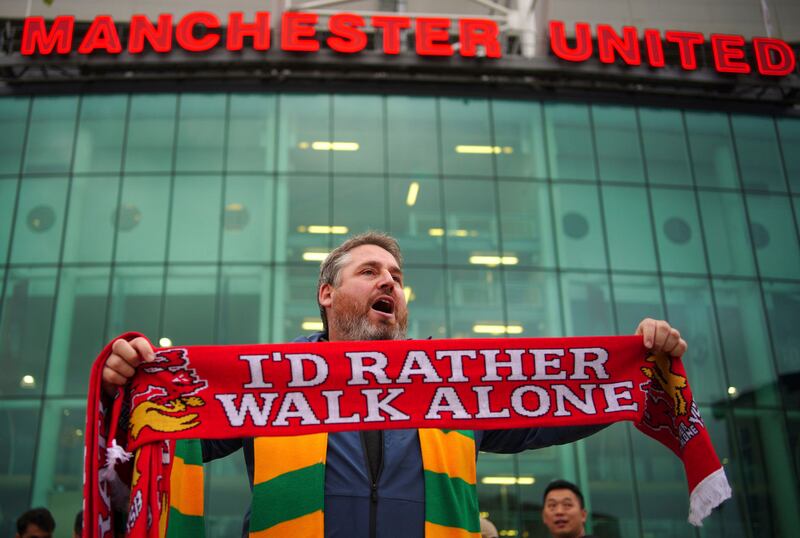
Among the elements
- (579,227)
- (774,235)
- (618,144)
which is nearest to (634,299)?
(579,227)

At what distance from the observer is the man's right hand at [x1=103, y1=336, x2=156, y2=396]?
9.46 ft

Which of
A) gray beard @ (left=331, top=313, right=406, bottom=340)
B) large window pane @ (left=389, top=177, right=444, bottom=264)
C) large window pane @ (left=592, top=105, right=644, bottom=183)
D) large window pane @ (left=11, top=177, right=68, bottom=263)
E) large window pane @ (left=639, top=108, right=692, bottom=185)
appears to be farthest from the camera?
large window pane @ (left=639, top=108, right=692, bottom=185)

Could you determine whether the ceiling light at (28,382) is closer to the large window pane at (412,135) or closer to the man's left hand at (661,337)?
the large window pane at (412,135)

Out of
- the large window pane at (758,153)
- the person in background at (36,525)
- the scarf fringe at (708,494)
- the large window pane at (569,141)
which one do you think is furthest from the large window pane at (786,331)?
the scarf fringe at (708,494)

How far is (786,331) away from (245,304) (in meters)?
11.7

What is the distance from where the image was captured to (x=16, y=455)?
14617mm

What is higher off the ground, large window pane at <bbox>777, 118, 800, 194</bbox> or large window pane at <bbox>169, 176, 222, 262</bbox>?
large window pane at <bbox>777, 118, 800, 194</bbox>

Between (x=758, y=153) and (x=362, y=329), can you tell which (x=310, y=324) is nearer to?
(x=758, y=153)

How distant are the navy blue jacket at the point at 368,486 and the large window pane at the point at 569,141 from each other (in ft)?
48.7

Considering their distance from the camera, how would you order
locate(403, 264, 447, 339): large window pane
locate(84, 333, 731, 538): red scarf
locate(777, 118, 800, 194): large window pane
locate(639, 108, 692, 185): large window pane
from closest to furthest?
locate(84, 333, 731, 538): red scarf, locate(403, 264, 447, 339): large window pane, locate(639, 108, 692, 185): large window pane, locate(777, 118, 800, 194): large window pane

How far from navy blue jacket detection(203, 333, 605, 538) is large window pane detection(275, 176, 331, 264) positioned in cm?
1300

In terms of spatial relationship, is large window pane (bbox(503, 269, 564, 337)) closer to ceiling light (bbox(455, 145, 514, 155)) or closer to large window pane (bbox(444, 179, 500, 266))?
large window pane (bbox(444, 179, 500, 266))

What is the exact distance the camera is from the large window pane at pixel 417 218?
16406 millimetres

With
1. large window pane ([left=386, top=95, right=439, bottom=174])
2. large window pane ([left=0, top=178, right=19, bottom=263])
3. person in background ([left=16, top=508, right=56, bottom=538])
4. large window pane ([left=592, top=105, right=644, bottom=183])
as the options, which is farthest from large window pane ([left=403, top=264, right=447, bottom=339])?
Answer: person in background ([left=16, top=508, right=56, bottom=538])
